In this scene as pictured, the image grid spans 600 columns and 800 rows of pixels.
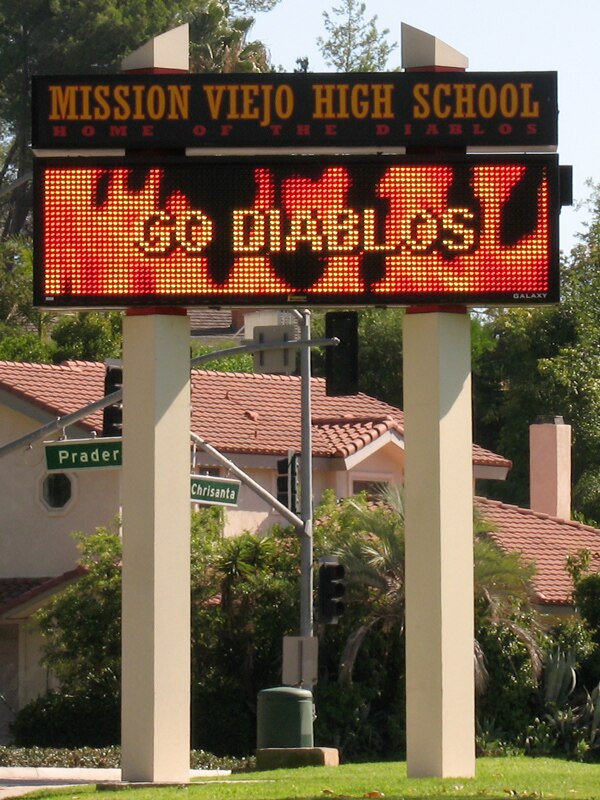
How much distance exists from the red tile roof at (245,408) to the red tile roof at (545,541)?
2456mm

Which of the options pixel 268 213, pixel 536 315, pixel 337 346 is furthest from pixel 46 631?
pixel 536 315

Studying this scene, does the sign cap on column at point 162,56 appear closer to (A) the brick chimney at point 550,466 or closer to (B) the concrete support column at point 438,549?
(B) the concrete support column at point 438,549

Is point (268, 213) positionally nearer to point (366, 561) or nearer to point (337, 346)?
point (337, 346)

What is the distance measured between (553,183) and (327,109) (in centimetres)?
190

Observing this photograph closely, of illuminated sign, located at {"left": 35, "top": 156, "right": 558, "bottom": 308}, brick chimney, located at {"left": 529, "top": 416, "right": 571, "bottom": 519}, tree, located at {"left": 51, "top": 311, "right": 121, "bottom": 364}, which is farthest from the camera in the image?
tree, located at {"left": 51, "top": 311, "right": 121, "bottom": 364}

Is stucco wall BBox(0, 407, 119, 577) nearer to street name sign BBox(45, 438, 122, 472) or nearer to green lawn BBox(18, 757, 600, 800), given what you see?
street name sign BBox(45, 438, 122, 472)

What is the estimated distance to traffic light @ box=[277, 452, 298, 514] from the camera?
1217 inches

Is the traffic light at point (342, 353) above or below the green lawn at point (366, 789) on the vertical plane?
above

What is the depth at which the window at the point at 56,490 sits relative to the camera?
37.6 meters

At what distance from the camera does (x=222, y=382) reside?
42219mm

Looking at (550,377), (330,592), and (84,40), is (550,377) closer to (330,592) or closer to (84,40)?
(84,40)

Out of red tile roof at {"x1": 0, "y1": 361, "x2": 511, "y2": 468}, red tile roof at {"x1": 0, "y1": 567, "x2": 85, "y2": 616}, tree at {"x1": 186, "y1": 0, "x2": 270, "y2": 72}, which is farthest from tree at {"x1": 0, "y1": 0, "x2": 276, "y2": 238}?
red tile roof at {"x1": 0, "y1": 567, "x2": 85, "y2": 616}

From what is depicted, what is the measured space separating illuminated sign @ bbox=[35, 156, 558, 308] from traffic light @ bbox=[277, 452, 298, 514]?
53.7ft

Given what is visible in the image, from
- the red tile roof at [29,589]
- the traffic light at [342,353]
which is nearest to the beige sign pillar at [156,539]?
the traffic light at [342,353]
